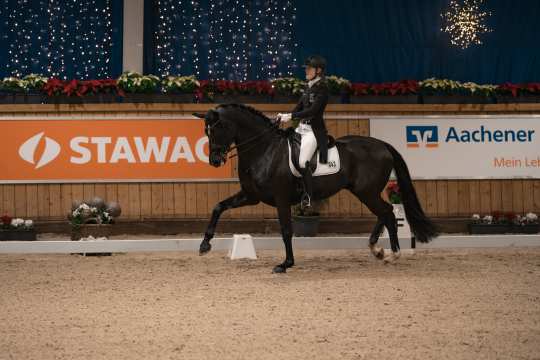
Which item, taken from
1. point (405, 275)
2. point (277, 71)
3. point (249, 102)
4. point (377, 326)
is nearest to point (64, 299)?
point (377, 326)

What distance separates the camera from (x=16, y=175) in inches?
370

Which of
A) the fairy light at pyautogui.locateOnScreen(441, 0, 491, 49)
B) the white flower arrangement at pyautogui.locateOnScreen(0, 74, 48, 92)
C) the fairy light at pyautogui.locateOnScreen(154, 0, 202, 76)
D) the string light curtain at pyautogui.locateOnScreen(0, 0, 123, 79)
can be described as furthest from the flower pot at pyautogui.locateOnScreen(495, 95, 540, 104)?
the white flower arrangement at pyautogui.locateOnScreen(0, 74, 48, 92)

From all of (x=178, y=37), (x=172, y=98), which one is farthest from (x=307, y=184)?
(x=178, y=37)

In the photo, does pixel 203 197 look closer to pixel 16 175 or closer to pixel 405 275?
pixel 16 175

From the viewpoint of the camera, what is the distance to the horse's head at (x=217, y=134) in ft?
20.6

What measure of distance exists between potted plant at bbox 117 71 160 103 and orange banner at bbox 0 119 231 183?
15.7 inches

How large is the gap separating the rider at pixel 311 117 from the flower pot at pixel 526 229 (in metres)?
4.47

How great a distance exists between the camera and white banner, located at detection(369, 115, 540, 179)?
9734mm

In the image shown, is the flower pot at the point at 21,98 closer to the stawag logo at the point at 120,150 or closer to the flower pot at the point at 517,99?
the stawag logo at the point at 120,150

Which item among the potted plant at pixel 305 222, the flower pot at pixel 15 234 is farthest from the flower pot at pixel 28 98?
the potted plant at pixel 305 222

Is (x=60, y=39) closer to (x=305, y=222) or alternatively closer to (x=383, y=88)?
(x=305, y=222)

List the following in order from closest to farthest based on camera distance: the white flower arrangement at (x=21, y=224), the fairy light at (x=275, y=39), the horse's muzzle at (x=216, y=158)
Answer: the horse's muzzle at (x=216, y=158) < the white flower arrangement at (x=21, y=224) < the fairy light at (x=275, y=39)

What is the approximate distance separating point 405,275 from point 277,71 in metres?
5.97

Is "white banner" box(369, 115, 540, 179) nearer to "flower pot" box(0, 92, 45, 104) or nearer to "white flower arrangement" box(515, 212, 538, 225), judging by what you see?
"white flower arrangement" box(515, 212, 538, 225)
